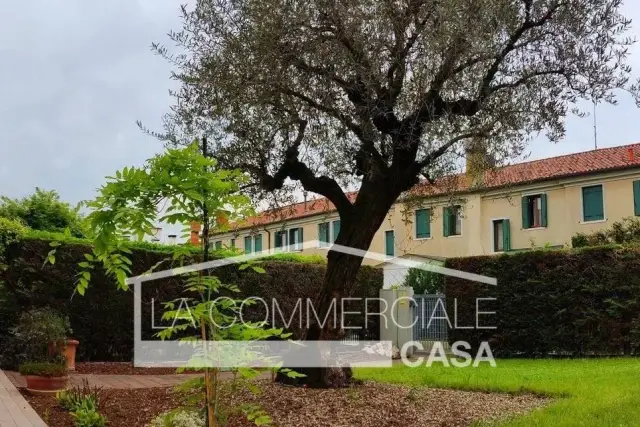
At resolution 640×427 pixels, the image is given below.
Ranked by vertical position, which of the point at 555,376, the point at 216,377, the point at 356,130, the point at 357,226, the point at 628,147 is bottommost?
the point at 555,376

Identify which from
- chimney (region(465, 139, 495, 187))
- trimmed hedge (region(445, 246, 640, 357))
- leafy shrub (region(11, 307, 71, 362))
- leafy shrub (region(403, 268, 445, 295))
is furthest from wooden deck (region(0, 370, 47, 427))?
leafy shrub (region(403, 268, 445, 295))

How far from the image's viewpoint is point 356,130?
7.49 m

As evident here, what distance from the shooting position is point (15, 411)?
7.28 metres

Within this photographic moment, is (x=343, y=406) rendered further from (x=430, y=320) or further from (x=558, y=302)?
(x=430, y=320)

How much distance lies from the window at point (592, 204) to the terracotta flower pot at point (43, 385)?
21.4 meters

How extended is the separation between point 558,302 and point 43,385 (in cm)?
1113

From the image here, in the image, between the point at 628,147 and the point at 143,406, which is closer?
the point at 143,406

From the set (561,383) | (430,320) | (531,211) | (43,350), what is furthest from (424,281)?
(43,350)

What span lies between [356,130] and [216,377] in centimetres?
377

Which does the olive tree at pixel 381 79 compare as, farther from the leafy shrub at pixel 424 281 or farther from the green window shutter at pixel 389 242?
the green window shutter at pixel 389 242

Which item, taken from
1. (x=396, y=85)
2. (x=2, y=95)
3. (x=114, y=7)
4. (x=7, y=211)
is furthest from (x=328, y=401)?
(x=7, y=211)

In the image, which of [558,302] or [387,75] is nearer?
[387,75]

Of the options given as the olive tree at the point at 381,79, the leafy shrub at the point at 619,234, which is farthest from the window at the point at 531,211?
the olive tree at the point at 381,79

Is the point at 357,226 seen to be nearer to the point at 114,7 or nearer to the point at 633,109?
the point at 633,109
